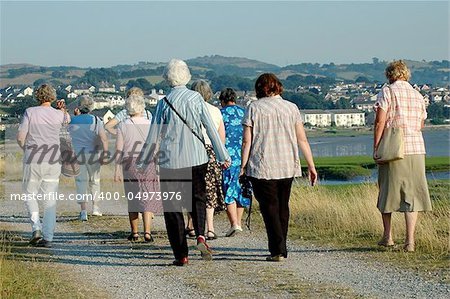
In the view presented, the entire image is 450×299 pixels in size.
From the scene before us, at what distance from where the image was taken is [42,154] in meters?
10.4

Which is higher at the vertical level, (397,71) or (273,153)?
(397,71)

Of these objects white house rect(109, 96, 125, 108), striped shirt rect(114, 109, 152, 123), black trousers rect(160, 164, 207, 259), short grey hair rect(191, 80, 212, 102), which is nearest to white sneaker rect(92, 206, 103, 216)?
striped shirt rect(114, 109, 152, 123)

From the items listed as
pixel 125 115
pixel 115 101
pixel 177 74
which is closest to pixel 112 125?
pixel 125 115

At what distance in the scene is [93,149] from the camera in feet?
43.3

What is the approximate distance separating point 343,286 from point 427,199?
85.2 inches

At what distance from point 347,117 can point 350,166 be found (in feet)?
183

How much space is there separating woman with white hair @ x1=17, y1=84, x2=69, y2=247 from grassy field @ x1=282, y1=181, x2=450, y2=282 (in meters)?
3.03

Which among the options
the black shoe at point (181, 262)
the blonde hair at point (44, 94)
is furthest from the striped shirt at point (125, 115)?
the black shoe at point (181, 262)

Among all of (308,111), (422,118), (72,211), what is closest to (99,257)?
(422,118)

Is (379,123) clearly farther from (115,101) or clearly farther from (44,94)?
(115,101)

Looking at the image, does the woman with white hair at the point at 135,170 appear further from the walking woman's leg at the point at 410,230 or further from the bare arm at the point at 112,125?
the walking woman's leg at the point at 410,230

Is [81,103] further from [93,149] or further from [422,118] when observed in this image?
[422,118]

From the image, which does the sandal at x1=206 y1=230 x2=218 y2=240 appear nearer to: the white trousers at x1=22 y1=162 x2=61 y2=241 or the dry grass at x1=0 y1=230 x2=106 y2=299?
the white trousers at x1=22 y1=162 x2=61 y2=241

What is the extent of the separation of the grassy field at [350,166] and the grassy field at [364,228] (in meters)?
32.1
